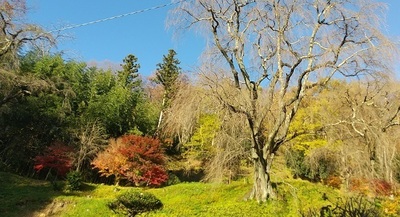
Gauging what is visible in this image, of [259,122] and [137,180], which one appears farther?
[137,180]

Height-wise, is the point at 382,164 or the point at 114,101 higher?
the point at 114,101

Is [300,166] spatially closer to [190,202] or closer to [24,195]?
[190,202]

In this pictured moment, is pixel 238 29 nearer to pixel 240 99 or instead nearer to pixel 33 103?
pixel 240 99

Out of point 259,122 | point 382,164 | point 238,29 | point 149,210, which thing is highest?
point 238,29

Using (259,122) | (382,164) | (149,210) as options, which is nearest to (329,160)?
(382,164)

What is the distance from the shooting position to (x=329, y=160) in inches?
858

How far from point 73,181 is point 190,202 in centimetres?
605

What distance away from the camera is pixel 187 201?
12688mm

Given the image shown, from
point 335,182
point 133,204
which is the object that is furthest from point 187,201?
point 335,182

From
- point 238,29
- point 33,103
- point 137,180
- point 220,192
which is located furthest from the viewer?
point 33,103

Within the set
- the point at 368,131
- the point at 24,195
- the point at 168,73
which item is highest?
the point at 168,73

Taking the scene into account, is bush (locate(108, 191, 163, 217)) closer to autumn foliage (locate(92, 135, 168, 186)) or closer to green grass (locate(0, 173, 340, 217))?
green grass (locate(0, 173, 340, 217))

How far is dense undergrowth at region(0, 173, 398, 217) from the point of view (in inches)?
427

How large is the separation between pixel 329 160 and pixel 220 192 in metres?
10.9
